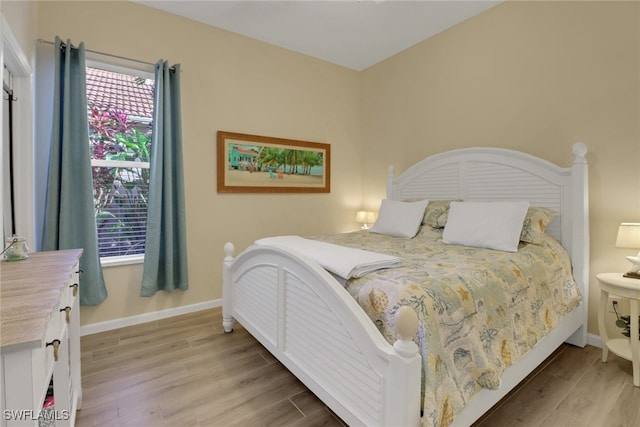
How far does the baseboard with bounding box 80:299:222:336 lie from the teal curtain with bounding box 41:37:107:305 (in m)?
0.26

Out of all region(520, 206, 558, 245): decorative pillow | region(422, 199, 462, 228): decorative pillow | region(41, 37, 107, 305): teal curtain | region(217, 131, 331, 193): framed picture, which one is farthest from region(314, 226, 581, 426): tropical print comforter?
region(41, 37, 107, 305): teal curtain

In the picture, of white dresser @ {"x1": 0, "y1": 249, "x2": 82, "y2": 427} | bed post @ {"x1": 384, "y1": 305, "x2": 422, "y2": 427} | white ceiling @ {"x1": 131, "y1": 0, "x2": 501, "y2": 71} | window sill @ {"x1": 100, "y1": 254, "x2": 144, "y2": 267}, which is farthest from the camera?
white ceiling @ {"x1": 131, "y1": 0, "x2": 501, "y2": 71}

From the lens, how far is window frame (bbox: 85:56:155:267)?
2613mm

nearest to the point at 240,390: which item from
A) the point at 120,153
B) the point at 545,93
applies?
the point at 120,153

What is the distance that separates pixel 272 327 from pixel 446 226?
154 cm

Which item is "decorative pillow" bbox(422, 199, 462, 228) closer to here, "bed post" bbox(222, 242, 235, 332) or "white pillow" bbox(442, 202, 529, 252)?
"white pillow" bbox(442, 202, 529, 252)

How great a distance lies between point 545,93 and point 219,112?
2915mm

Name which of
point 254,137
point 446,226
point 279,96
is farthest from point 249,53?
point 446,226

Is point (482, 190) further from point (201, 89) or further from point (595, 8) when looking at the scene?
point (201, 89)

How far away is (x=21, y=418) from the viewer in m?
0.69

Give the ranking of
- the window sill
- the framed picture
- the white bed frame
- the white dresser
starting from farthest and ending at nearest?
the framed picture
the window sill
the white bed frame
the white dresser

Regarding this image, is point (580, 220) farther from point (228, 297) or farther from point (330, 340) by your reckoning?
point (228, 297)

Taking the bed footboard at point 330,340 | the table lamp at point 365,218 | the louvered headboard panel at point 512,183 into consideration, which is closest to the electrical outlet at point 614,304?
the louvered headboard panel at point 512,183

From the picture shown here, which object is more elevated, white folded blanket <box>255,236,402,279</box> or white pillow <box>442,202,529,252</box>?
white pillow <box>442,202,529,252</box>
